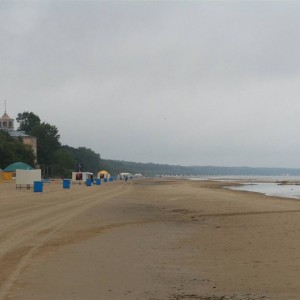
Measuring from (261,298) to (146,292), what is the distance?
166 centimetres

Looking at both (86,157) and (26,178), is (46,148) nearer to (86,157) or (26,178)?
(86,157)

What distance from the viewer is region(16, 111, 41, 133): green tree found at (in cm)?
15273

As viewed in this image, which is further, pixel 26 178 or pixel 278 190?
pixel 278 190

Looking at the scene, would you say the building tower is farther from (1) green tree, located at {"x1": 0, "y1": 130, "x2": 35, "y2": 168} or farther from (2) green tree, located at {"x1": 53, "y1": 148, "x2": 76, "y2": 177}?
(1) green tree, located at {"x1": 0, "y1": 130, "x2": 35, "y2": 168}

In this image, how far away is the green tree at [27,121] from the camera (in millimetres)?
152725

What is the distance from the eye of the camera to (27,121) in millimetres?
155000

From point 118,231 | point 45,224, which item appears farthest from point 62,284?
point 45,224

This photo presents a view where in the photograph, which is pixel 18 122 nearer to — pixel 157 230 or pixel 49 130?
pixel 49 130

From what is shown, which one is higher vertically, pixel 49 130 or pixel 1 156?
pixel 49 130

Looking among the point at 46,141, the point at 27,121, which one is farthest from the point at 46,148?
the point at 27,121

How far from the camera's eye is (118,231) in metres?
14.6

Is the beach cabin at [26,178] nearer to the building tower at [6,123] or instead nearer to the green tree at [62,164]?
the green tree at [62,164]

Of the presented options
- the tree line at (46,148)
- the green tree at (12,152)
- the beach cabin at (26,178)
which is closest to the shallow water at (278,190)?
the beach cabin at (26,178)

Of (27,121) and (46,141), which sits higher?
(27,121)
